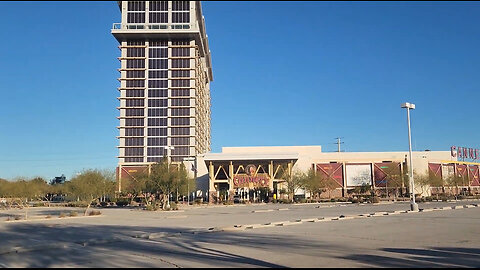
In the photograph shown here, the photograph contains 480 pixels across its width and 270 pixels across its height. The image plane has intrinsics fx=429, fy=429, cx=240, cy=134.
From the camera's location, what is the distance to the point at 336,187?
8250 centimetres

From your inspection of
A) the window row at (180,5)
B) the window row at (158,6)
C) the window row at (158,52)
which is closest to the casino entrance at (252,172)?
the window row at (158,52)

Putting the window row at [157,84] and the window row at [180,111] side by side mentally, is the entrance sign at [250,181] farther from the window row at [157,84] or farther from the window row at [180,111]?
the window row at [157,84]

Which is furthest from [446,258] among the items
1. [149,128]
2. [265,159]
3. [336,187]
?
[149,128]

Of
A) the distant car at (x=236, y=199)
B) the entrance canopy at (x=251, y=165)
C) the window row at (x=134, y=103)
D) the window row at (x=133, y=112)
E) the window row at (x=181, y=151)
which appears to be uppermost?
the window row at (x=134, y=103)

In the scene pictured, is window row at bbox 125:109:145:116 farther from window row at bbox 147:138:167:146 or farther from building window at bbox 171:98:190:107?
building window at bbox 171:98:190:107

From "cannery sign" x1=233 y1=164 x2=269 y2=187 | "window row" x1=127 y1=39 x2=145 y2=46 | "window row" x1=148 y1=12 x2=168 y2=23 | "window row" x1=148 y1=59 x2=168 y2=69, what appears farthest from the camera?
"window row" x1=148 y1=12 x2=168 y2=23

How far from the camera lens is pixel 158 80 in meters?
113

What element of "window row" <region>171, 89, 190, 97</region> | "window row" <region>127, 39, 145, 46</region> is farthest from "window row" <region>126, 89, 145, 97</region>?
"window row" <region>127, 39, 145, 46</region>

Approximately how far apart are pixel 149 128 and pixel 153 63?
57.7ft

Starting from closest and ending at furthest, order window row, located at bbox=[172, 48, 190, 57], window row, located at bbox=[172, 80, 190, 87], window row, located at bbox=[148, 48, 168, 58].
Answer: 1. window row, located at bbox=[172, 80, 190, 87]
2. window row, located at bbox=[148, 48, 168, 58]
3. window row, located at bbox=[172, 48, 190, 57]

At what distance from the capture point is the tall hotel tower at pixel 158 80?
110 meters

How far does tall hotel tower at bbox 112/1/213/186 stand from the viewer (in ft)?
363

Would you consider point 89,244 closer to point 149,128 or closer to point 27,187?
point 27,187

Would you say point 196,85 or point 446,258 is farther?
point 196,85
